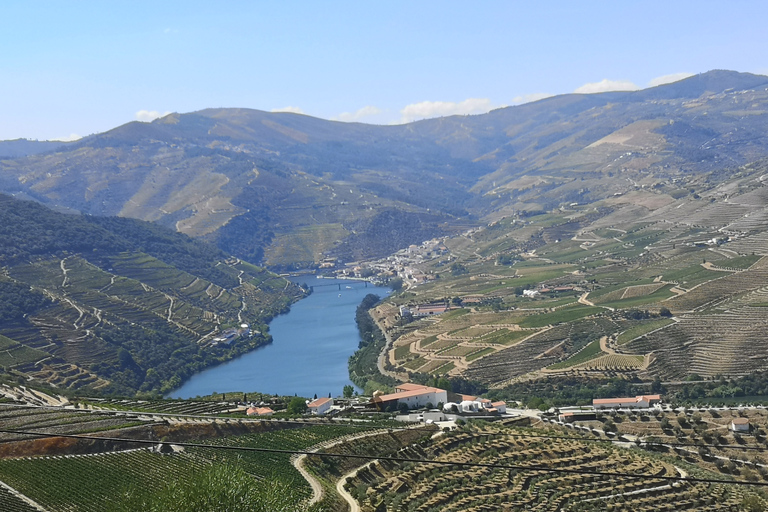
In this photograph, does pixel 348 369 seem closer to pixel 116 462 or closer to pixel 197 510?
pixel 116 462

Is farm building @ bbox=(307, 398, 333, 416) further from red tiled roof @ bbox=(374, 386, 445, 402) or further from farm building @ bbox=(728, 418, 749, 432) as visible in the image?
farm building @ bbox=(728, 418, 749, 432)

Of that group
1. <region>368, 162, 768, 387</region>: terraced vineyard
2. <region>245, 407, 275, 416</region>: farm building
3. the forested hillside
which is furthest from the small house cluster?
the forested hillside

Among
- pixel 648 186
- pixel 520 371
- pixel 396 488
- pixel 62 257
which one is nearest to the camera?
pixel 396 488

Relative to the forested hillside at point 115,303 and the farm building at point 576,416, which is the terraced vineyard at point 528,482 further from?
the forested hillside at point 115,303

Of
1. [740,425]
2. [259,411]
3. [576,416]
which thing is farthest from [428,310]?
[740,425]

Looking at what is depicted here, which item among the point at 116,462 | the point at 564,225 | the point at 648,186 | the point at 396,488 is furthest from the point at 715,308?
the point at 648,186

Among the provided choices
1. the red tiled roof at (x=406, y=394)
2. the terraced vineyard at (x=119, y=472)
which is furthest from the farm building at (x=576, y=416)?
the terraced vineyard at (x=119, y=472)
